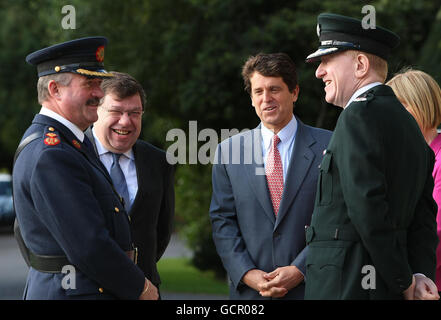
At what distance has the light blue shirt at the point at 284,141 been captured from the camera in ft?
15.1

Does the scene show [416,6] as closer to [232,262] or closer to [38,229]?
[232,262]

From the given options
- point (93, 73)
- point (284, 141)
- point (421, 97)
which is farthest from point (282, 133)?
point (93, 73)

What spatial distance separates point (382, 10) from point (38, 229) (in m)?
8.76

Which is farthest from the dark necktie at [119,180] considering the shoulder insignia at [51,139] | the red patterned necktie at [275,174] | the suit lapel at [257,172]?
the shoulder insignia at [51,139]

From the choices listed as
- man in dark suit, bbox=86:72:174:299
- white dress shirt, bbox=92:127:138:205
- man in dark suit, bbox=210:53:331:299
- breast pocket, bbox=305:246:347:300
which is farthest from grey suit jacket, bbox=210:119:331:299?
breast pocket, bbox=305:246:347:300

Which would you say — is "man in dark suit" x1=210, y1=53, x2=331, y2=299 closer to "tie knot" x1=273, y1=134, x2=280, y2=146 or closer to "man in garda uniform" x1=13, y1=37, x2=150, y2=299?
"tie knot" x1=273, y1=134, x2=280, y2=146

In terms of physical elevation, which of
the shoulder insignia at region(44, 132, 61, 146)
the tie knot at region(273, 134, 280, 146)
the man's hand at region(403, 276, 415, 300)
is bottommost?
the man's hand at region(403, 276, 415, 300)

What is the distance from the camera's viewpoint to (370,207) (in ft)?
10.5

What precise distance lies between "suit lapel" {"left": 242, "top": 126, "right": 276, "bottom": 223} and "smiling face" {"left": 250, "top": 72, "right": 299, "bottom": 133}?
0.43 feet

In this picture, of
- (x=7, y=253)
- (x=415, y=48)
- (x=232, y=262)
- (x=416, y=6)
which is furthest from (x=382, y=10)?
(x=7, y=253)

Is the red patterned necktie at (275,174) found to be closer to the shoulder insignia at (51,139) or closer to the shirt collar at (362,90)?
the shirt collar at (362,90)

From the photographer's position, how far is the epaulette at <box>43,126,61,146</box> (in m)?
3.41

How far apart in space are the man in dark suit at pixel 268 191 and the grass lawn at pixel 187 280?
7937mm

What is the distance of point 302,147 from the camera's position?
15.2ft
